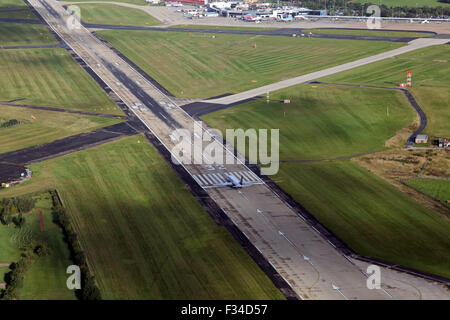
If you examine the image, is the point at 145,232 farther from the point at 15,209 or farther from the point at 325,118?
the point at 325,118

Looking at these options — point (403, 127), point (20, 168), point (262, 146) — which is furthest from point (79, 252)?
point (403, 127)

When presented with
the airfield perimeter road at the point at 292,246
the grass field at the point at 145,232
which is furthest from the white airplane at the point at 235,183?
the grass field at the point at 145,232

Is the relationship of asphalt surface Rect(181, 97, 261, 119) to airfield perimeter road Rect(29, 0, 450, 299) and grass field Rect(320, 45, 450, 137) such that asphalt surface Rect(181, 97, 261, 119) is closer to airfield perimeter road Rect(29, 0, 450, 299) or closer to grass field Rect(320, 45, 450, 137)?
airfield perimeter road Rect(29, 0, 450, 299)

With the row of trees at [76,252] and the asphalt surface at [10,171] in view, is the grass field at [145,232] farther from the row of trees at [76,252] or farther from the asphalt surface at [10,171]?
the asphalt surface at [10,171]

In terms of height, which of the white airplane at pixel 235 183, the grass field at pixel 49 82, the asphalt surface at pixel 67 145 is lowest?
the white airplane at pixel 235 183

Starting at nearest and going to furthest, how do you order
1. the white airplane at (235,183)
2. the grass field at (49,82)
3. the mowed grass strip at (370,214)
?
1. the mowed grass strip at (370,214)
2. the white airplane at (235,183)
3. the grass field at (49,82)

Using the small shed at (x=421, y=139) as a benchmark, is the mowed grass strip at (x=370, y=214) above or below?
below
